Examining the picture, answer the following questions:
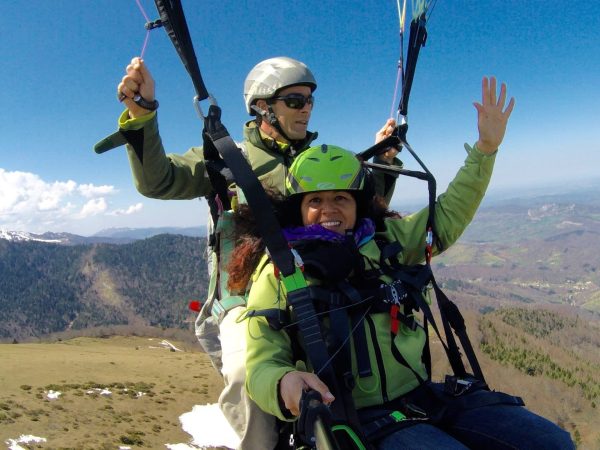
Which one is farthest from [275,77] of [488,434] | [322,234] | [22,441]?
[22,441]

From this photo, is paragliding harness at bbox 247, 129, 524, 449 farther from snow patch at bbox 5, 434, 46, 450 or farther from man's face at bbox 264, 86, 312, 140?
snow patch at bbox 5, 434, 46, 450

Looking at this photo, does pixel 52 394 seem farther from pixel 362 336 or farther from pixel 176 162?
pixel 362 336

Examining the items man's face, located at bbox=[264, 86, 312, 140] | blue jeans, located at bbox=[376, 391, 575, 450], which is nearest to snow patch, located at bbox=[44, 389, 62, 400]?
man's face, located at bbox=[264, 86, 312, 140]

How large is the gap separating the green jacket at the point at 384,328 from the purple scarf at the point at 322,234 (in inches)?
2.5

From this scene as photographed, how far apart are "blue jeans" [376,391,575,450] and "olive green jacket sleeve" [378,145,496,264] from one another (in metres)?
1.15

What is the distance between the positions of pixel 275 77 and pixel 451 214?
1828 millimetres

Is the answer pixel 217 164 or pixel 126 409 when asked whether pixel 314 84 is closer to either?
pixel 217 164

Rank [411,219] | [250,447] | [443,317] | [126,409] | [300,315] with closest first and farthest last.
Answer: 1. [300,315]
2. [250,447]
3. [443,317]
4. [411,219]
5. [126,409]

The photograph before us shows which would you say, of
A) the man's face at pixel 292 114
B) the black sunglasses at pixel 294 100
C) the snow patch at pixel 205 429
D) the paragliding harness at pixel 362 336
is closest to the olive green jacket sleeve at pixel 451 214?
the paragliding harness at pixel 362 336

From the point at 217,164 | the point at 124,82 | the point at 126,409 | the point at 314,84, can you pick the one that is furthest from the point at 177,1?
the point at 126,409

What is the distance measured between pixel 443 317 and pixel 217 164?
191 centimetres

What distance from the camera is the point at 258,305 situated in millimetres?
2533

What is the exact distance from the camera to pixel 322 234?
9.18 ft

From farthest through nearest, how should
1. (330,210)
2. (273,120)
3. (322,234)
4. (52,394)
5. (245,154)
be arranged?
(52,394) → (273,120) → (245,154) → (330,210) → (322,234)
